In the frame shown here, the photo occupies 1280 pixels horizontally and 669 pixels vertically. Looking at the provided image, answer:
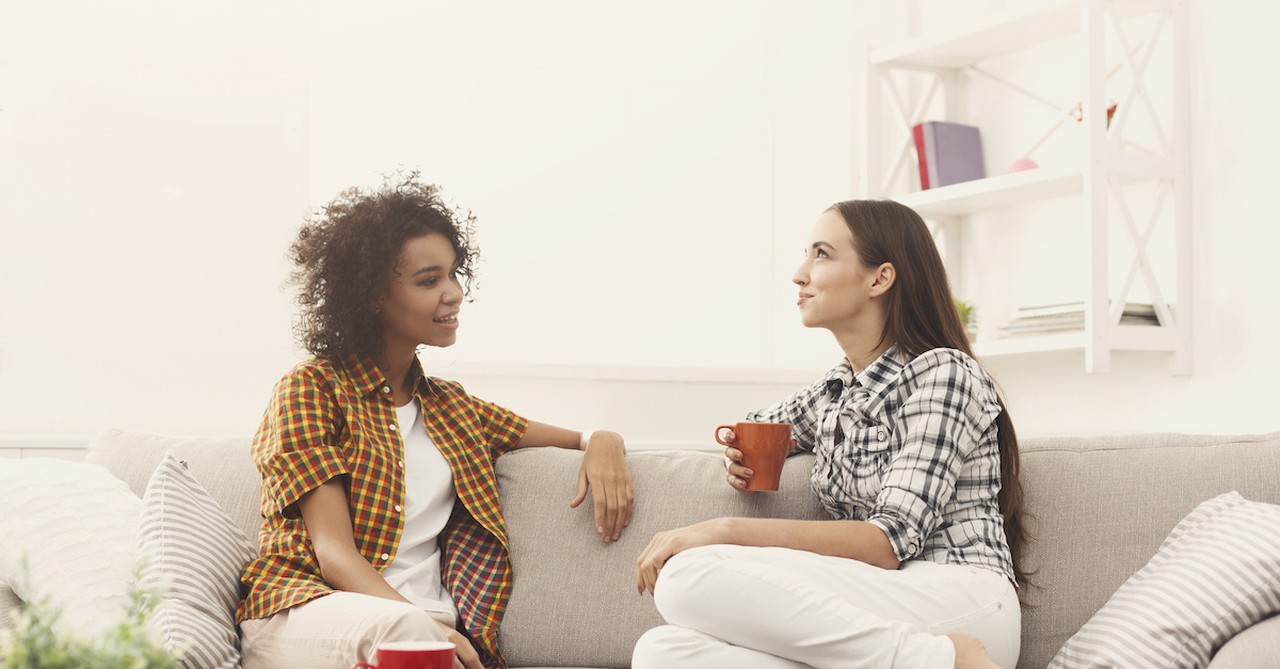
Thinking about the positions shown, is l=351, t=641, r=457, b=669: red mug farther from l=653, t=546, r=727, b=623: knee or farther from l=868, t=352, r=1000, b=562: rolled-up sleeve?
l=868, t=352, r=1000, b=562: rolled-up sleeve

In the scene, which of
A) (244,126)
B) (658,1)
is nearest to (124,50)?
(244,126)

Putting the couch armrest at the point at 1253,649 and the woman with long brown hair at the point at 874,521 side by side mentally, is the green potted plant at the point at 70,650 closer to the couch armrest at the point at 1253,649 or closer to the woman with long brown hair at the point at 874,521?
the woman with long brown hair at the point at 874,521

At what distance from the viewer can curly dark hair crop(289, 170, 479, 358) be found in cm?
214

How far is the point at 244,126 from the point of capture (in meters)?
3.00

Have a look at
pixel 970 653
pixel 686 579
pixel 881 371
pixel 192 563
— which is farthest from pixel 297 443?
pixel 970 653

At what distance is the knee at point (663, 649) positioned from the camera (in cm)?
171

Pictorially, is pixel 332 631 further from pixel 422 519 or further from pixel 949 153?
pixel 949 153

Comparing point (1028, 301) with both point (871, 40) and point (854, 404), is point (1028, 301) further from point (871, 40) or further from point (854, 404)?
point (854, 404)

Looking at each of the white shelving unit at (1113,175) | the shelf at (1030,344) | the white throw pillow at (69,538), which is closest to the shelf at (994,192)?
the white shelving unit at (1113,175)

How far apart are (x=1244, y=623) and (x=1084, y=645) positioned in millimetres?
222

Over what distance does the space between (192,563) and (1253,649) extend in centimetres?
147

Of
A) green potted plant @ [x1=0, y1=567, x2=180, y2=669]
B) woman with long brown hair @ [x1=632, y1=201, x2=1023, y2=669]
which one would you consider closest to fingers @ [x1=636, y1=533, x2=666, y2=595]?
woman with long brown hair @ [x1=632, y1=201, x2=1023, y2=669]

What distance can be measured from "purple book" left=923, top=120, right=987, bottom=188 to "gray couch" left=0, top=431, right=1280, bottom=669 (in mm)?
1475

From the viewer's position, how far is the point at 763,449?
1922mm
